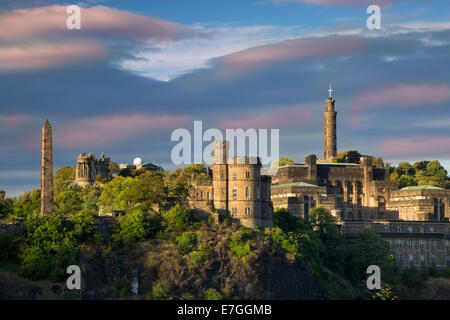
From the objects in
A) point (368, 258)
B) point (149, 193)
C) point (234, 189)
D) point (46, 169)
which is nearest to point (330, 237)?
point (368, 258)

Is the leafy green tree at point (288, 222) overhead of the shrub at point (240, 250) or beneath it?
overhead

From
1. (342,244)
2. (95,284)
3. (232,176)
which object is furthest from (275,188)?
(95,284)

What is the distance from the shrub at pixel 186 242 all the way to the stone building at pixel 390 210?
117 ft

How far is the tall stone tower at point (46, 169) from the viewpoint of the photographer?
15912cm

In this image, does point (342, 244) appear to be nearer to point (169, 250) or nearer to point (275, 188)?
point (275, 188)

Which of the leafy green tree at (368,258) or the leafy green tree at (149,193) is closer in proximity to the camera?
the leafy green tree at (149,193)

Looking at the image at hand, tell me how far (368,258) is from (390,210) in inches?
998

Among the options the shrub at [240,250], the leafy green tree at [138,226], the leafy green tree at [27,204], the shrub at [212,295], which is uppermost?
the leafy green tree at [27,204]

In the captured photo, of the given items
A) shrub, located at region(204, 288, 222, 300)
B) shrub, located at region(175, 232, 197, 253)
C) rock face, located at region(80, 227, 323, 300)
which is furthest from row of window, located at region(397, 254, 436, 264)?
shrub, located at region(204, 288, 222, 300)

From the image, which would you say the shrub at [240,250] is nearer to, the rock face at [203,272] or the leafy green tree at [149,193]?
the rock face at [203,272]

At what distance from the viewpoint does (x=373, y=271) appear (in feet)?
563

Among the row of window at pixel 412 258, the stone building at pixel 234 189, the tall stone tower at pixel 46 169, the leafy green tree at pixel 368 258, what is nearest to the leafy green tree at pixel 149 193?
the stone building at pixel 234 189

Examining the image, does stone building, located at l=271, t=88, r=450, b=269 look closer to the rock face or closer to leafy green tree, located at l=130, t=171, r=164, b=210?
the rock face
